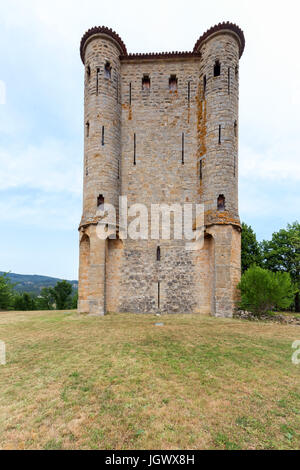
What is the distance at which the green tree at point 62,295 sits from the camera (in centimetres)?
2914

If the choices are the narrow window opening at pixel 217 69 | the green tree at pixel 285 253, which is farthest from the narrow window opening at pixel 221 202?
the green tree at pixel 285 253

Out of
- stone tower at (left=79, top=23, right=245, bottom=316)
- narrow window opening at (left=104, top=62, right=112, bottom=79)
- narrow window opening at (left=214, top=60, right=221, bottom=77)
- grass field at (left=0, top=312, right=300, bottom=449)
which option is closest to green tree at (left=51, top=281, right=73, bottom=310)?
stone tower at (left=79, top=23, right=245, bottom=316)

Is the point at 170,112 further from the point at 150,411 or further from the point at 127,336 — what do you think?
the point at 150,411

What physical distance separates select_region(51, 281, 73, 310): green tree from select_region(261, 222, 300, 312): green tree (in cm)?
2390

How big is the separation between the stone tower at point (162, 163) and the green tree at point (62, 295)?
54.8ft

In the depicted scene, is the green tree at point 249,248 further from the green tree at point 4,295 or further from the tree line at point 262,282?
the green tree at point 4,295

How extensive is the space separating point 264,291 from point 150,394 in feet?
32.1

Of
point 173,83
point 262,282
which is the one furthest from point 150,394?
point 173,83

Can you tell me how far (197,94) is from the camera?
52.3ft

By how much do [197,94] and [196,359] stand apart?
16.6 metres

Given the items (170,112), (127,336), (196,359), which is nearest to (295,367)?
(196,359)

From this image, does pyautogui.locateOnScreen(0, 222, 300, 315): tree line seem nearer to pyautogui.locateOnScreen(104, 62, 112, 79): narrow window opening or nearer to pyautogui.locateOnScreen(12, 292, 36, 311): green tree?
pyautogui.locateOnScreen(12, 292, 36, 311): green tree

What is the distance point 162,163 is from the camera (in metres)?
15.7

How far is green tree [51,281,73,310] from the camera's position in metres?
29.1
